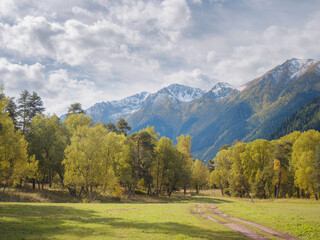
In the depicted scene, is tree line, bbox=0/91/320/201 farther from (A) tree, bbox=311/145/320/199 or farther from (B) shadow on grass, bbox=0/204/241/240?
(B) shadow on grass, bbox=0/204/241/240

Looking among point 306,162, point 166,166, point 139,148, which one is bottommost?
point 166,166

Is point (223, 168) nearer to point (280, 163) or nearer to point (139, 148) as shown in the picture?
point (280, 163)

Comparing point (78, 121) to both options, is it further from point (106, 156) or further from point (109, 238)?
point (109, 238)

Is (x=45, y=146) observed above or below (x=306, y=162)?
above

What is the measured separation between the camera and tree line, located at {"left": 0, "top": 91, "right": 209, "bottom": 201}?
38219 millimetres

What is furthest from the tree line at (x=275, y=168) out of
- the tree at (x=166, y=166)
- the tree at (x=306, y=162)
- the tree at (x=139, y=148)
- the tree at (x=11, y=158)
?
the tree at (x=11, y=158)

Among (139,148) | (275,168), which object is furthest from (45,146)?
(275,168)

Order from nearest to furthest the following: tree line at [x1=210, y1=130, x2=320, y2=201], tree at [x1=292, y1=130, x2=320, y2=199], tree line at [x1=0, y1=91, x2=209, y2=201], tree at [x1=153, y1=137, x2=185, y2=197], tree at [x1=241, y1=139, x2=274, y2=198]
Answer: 1. tree line at [x1=0, y1=91, x2=209, y2=201]
2. tree at [x1=292, y1=130, x2=320, y2=199]
3. tree line at [x1=210, y1=130, x2=320, y2=201]
4. tree at [x1=153, y1=137, x2=185, y2=197]
5. tree at [x1=241, y1=139, x2=274, y2=198]

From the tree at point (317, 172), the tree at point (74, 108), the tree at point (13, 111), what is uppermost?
the tree at point (74, 108)

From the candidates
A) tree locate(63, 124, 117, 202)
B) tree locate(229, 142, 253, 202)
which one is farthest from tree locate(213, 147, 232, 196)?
tree locate(63, 124, 117, 202)

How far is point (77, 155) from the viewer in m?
43.6

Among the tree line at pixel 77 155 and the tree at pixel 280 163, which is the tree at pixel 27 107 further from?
the tree at pixel 280 163

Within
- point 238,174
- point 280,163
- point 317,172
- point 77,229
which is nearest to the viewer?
point 77,229

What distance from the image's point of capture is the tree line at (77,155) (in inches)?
1505
